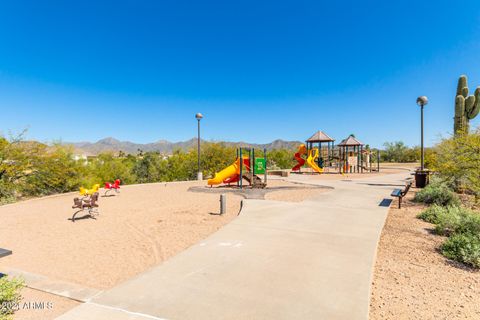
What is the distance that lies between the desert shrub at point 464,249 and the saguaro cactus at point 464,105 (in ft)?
43.1

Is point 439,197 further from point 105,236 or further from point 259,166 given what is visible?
point 105,236

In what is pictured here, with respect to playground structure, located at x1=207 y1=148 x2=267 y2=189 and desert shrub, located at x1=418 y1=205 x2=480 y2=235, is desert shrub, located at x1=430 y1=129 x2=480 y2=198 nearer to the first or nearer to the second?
desert shrub, located at x1=418 y1=205 x2=480 y2=235

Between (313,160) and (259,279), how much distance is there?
23.3 m

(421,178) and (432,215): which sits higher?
(421,178)

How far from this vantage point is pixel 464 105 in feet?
49.1

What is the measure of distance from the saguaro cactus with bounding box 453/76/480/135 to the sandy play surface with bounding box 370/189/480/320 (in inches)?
521

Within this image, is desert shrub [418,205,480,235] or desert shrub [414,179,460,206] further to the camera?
desert shrub [414,179,460,206]

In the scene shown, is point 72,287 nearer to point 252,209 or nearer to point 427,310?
point 427,310

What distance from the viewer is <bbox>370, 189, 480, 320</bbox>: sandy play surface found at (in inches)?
121

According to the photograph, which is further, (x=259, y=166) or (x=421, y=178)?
(x=259, y=166)

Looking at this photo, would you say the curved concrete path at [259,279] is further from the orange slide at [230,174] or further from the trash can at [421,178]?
the trash can at [421,178]

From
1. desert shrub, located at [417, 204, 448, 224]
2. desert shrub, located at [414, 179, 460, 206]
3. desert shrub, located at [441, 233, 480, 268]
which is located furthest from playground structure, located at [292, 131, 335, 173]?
desert shrub, located at [441, 233, 480, 268]

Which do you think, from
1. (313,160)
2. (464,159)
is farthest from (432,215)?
(313,160)

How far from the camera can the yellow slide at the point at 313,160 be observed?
81.7 feet
